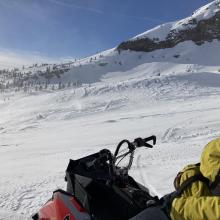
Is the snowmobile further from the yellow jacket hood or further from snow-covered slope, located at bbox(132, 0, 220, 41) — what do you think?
snow-covered slope, located at bbox(132, 0, 220, 41)

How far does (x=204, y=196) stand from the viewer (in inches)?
99.7

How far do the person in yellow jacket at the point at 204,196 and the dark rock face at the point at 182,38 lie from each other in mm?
96588

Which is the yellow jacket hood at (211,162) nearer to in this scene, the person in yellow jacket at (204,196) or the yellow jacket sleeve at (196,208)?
the person in yellow jacket at (204,196)

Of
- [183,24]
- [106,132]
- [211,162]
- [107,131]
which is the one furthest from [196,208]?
[183,24]

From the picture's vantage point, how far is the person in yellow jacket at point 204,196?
2.43 metres

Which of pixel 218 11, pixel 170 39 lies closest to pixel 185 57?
pixel 170 39

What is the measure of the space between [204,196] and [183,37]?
104m

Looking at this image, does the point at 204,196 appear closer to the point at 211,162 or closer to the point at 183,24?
the point at 211,162

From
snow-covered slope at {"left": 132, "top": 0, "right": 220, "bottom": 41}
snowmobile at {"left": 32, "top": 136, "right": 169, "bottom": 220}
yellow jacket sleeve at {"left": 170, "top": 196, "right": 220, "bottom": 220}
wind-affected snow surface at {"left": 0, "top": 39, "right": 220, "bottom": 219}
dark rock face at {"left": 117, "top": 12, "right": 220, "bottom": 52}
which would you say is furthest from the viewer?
snow-covered slope at {"left": 132, "top": 0, "right": 220, "bottom": 41}

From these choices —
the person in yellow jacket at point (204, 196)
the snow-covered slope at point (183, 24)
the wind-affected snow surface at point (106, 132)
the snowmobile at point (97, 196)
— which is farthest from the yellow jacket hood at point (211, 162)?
the snow-covered slope at point (183, 24)

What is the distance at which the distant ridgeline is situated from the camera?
9938 centimetres

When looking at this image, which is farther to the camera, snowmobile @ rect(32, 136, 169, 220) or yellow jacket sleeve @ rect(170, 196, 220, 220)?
snowmobile @ rect(32, 136, 169, 220)

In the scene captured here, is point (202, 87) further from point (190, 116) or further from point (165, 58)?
point (165, 58)

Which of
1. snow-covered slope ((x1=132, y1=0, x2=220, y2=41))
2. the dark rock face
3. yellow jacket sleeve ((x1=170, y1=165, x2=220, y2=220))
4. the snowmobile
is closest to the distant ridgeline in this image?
the dark rock face
